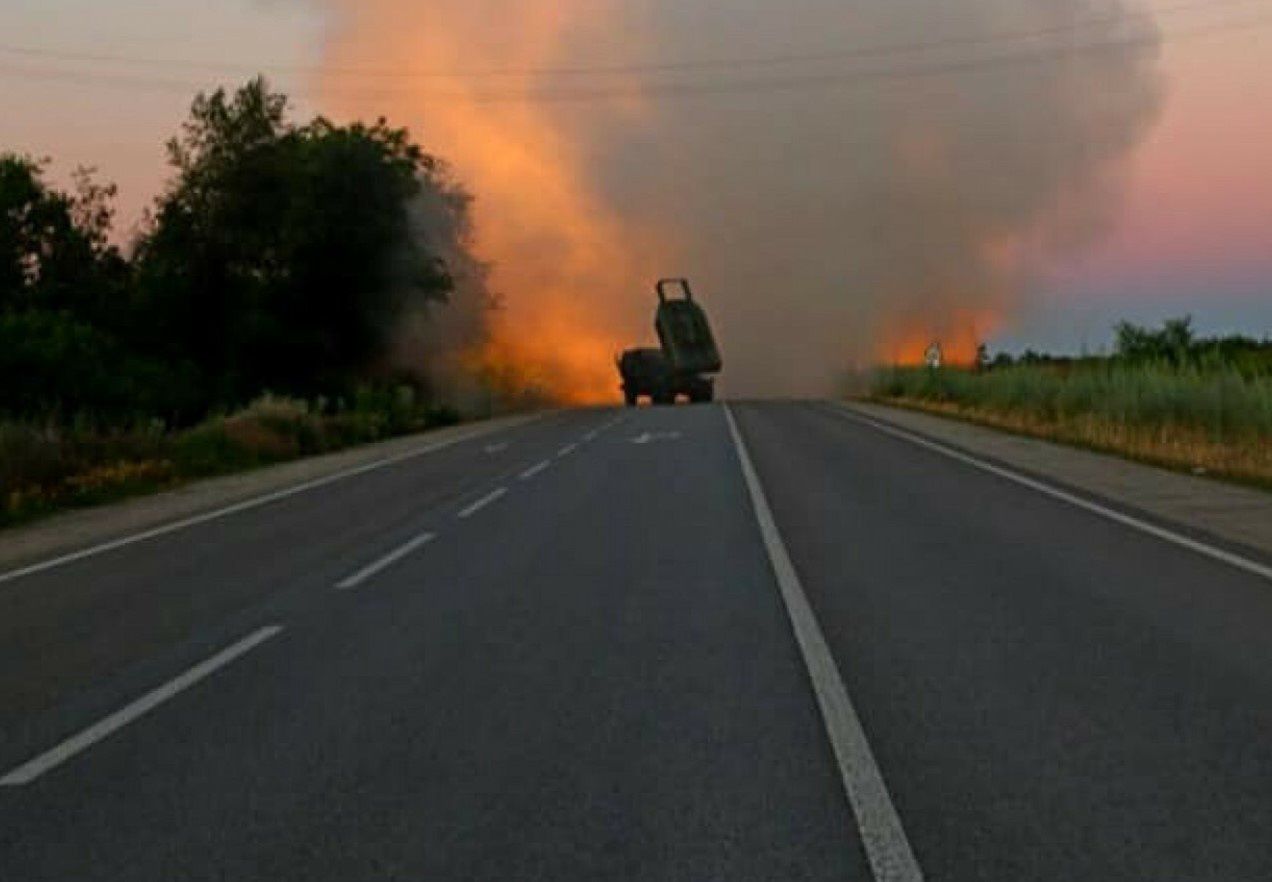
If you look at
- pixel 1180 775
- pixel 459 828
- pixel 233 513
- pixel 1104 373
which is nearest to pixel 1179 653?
pixel 1180 775

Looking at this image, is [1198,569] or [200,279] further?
[200,279]

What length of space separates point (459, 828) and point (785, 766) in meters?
1.40

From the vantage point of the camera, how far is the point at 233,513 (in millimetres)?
18250

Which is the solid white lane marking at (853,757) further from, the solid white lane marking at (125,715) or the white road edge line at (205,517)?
the white road edge line at (205,517)

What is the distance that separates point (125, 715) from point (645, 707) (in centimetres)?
239

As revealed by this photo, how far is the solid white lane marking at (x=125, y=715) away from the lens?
6.34m

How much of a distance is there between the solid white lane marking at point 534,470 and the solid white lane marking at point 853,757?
440 inches

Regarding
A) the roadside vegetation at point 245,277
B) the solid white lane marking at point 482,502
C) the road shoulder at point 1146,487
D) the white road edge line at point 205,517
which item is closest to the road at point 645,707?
the white road edge line at point 205,517

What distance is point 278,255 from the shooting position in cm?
5575

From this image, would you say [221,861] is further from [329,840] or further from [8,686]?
[8,686]

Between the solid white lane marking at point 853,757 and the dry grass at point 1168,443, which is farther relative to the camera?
the dry grass at point 1168,443

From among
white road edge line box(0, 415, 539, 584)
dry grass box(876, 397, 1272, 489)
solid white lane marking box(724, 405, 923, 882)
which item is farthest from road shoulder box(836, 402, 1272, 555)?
white road edge line box(0, 415, 539, 584)

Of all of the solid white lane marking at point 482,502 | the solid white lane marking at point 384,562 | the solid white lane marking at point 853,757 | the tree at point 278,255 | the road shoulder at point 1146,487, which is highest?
the tree at point 278,255

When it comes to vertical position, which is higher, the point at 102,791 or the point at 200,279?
the point at 200,279
